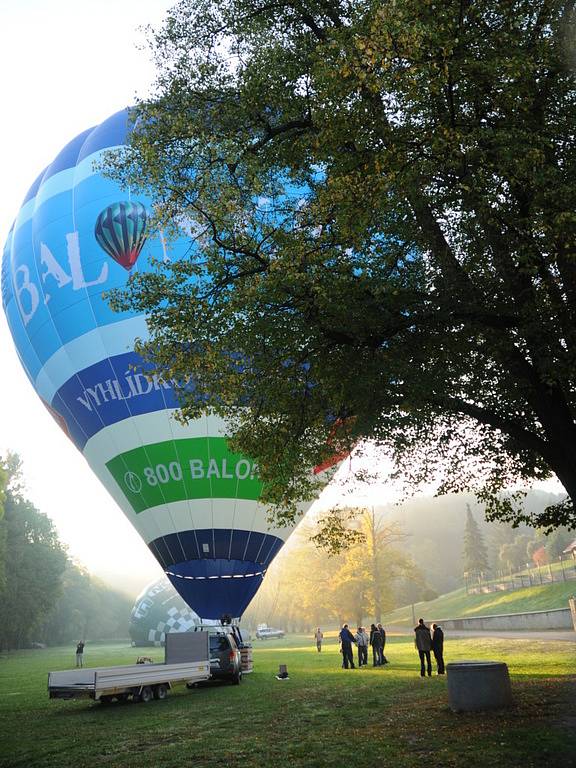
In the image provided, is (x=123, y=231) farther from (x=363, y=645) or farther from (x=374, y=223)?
(x=363, y=645)

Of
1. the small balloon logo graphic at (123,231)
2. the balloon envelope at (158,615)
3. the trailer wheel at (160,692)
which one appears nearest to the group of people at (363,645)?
the trailer wheel at (160,692)

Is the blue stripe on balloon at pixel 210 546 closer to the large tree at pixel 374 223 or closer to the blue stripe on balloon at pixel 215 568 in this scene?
the blue stripe on balloon at pixel 215 568

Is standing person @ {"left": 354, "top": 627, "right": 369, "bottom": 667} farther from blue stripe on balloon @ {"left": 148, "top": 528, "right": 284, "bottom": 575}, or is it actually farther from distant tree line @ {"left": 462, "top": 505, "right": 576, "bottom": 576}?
distant tree line @ {"left": 462, "top": 505, "right": 576, "bottom": 576}

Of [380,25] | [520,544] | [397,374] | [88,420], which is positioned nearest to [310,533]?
[88,420]

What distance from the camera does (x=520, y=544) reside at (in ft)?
405

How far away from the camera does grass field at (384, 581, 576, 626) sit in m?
49.1

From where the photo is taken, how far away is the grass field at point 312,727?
864 cm

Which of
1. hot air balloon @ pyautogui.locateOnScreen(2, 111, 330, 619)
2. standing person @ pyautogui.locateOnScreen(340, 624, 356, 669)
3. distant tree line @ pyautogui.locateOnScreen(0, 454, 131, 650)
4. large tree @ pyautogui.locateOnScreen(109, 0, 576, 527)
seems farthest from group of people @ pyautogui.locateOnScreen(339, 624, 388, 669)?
distant tree line @ pyautogui.locateOnScreen(0, 454, 131, 650)

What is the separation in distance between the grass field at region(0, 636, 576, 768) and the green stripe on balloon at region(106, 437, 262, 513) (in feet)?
18.6

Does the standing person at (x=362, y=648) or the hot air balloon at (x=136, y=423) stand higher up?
the hot air balloon at (x=136, y=423)

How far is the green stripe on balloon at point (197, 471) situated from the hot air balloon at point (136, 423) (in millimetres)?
31

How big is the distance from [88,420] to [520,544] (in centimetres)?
11446

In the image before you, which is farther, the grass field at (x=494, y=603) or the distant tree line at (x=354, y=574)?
the distant tree line at (x=354, y=574)

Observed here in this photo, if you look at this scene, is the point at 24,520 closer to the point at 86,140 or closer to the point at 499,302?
the point at 86,140
